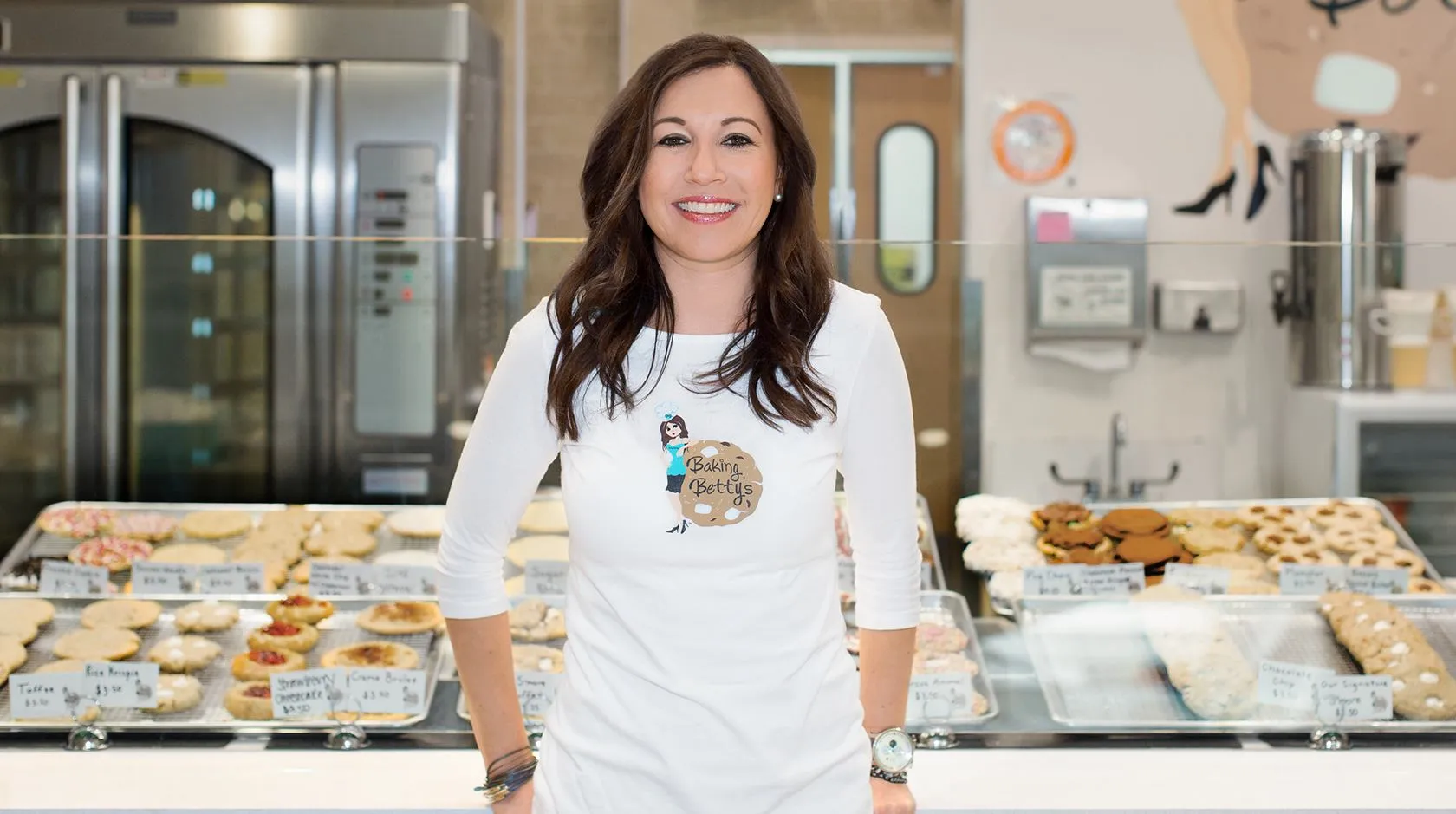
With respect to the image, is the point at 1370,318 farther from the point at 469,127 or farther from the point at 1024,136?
the point at 469,127

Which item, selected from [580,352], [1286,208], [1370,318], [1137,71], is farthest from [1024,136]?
[580,352]

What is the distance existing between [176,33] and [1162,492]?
115 inches

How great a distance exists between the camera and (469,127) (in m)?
3.78

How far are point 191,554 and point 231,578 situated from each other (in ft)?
0.28

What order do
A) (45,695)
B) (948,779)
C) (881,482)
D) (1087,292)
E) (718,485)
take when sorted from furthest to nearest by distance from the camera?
(1087,292) → (45,695) → (948,779) → (881,482) → (718,485)

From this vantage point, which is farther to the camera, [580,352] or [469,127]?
[469,127]

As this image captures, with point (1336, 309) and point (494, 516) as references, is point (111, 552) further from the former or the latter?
point (1336, 309)

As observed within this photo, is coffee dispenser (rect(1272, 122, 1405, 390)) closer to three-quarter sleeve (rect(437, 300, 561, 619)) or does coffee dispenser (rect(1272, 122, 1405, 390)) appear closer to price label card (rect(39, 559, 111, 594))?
three-quarter sleeve (rect(437, 300, 561, 619))

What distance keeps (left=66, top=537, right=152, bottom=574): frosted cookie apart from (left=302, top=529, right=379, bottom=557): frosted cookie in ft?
0.86

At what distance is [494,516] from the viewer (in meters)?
1.32

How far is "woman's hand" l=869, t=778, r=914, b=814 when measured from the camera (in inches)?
55.2

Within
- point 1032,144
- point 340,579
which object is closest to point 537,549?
point 340,579

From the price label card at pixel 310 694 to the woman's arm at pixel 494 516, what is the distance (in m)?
0.45

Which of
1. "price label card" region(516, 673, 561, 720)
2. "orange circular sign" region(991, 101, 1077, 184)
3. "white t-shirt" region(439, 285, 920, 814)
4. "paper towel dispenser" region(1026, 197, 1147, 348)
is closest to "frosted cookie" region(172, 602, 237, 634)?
"price label card" region(516, 673, 561, 720)
